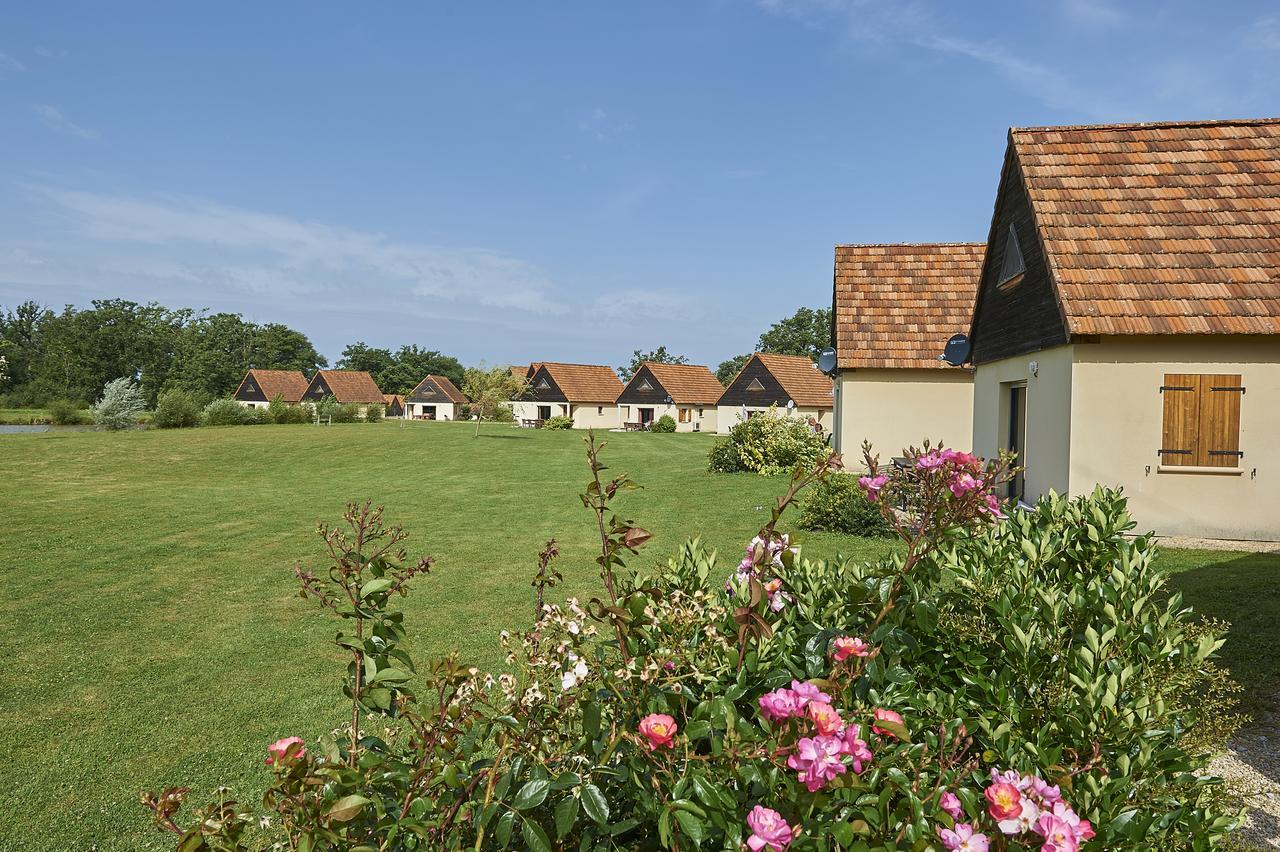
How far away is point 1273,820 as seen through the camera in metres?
4.01

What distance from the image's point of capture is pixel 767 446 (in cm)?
2212

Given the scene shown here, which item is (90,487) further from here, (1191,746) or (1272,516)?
(1272,516)

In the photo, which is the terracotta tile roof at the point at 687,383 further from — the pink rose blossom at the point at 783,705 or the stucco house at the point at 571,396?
the pink rose blossom at the point at 783,705

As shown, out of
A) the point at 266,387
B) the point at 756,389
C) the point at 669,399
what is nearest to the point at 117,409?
the point at 266,387

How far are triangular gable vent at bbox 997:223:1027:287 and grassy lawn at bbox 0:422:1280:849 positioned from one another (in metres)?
6.01

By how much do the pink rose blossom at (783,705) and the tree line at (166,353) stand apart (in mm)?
56680

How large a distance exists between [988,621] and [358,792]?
87.8 inches

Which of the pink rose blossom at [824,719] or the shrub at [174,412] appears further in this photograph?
A: the shrub at [174,412]

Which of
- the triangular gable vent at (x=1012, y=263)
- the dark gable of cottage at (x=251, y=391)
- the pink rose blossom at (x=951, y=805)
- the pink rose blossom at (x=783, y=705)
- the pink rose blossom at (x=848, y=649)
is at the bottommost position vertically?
the pink rose blossom at (x=951, y=805)

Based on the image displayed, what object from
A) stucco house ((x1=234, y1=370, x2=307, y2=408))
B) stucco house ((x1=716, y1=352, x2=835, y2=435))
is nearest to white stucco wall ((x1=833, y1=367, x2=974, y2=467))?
stucco house ((x1=716, y1=352, x2=835, y2=435))

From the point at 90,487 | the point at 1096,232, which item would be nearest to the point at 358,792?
the point at 1096,232

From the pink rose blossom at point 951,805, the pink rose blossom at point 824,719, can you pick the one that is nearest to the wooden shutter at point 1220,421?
the pink rose blossom at point 951,805

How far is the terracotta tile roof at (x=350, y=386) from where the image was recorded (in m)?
80.2

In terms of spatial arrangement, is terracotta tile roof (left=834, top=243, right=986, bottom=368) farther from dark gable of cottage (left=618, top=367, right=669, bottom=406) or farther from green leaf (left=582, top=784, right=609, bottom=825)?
dark gable of cottage (left=618, top=367, right=669, bottom=406)
